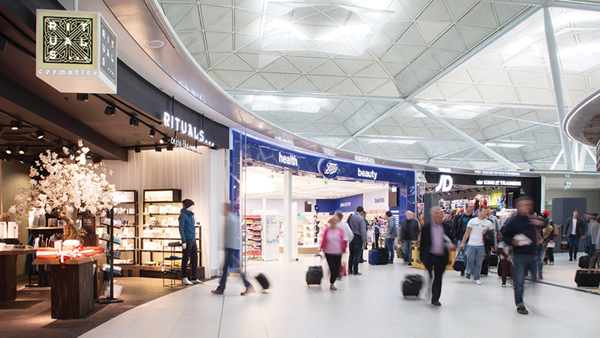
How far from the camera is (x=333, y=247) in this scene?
775 cm

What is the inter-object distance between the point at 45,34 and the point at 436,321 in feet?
16.8

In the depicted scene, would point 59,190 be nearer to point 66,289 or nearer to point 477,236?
point 66,289

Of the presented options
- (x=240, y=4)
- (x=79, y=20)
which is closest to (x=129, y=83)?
(x=79, y=20)

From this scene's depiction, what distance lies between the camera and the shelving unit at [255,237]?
14.2 m

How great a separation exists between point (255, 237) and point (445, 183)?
8428mm

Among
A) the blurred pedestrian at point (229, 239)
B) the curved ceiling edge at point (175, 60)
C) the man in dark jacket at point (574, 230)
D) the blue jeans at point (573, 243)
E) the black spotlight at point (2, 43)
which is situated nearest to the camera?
the black spotlight at point (2, 43)

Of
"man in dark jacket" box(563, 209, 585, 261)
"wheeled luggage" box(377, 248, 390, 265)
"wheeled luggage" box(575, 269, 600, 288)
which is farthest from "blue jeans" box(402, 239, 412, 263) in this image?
"man in dark jacket" box(563, 209, 585, 261)

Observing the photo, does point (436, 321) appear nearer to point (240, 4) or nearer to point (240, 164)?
point (240, 164)

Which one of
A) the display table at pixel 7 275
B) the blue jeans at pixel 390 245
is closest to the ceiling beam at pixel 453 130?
the blue jeans at pixel 390 245

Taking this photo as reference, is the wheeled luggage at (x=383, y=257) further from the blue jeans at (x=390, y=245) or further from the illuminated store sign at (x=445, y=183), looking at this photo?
the illuminated store sign at (x=445, y=183)

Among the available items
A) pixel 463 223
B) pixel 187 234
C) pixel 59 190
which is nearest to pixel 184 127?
pixel 187 234

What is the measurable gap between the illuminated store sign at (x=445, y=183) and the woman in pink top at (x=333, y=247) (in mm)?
10897

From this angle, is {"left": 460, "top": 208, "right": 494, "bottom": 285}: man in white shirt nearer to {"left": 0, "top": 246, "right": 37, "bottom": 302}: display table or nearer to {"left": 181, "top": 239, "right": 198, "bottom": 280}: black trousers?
{"left": 181, "top": 239, "right": 198, "bottom": 280}: black trousers

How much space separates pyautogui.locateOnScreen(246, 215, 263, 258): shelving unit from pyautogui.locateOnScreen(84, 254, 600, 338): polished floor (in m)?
5.89
